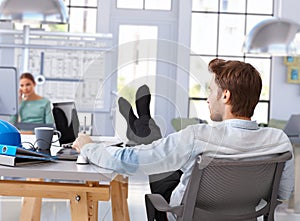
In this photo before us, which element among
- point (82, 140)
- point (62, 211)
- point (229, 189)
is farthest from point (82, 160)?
point (62, 211)

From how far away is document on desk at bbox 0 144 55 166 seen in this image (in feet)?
6.39

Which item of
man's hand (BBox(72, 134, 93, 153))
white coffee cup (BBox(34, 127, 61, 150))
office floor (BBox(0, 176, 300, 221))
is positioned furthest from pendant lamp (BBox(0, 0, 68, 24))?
man's hand (BBox(72, 134, 93, 153))

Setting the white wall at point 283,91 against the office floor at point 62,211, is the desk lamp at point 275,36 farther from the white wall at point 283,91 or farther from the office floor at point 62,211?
the white wall at point 283,91

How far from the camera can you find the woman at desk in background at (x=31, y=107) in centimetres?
630

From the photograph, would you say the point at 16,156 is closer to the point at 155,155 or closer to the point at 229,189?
the point at 155,155

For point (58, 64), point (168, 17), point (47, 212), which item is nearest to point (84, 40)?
point (58, 64)

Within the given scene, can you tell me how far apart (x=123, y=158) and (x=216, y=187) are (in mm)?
305

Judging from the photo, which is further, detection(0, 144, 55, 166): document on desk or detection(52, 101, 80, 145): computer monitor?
detection(52, 101, 80, 145): computer monitor

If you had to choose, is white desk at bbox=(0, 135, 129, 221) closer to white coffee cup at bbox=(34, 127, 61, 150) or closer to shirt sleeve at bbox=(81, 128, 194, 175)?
shirt sleeve at bbox=(81, 128, 194, 175)

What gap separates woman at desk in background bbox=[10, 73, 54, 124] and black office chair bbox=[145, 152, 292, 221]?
4335 millimetres

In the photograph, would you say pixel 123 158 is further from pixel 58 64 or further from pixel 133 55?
pixel 58 64

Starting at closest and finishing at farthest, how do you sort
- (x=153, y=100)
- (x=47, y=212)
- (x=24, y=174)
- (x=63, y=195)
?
(x=24, y=174)
(x=63, y=195)
(x=153, y=100)
(x=47, y=212)

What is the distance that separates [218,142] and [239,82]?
23 centimetres

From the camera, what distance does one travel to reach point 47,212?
4469 mm
